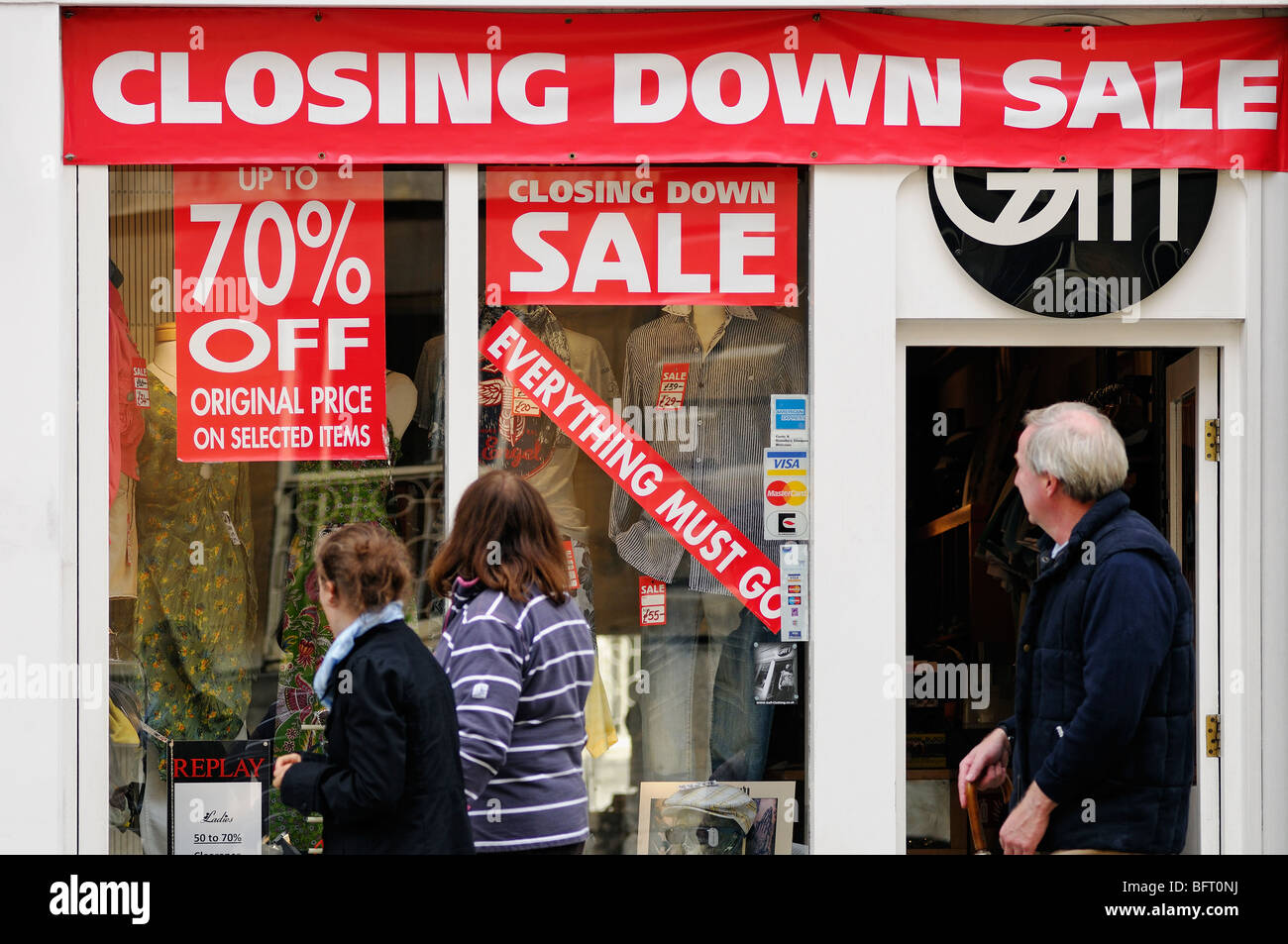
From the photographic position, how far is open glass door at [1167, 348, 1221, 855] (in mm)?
5309

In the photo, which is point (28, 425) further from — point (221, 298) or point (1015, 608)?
point (1015, 608)

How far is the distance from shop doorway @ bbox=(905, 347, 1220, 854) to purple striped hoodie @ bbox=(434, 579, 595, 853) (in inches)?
70.3

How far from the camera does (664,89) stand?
5.26 meters

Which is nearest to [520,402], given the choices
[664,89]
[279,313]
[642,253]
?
[642,253]

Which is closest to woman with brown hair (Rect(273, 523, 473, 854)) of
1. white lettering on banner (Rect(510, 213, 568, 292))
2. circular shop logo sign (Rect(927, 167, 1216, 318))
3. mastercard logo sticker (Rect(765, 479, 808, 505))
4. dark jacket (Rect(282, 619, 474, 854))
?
dark jacket (Rect(282, 619, 474, 854))

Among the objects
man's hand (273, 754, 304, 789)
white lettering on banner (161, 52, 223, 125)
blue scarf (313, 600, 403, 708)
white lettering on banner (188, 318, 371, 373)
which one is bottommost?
man's hand (273, 754, 304, 789)

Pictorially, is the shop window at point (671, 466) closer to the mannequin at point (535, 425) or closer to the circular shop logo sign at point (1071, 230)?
the mannequin at point (535, 425)

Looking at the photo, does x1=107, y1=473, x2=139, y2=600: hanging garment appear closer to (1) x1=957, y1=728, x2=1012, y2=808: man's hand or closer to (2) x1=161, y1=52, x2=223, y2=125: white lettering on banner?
(2) x1=161, y1=52, x2=223, y2=125: white lettering on banner

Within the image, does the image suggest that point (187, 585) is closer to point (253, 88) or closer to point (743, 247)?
point (253, 88)

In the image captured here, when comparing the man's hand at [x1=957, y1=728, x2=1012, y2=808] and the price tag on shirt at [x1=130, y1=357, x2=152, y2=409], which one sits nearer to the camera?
the man's hand at [x1=957, y1=728, x2=1012, y2=808]

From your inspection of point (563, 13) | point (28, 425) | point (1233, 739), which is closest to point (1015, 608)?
point (1233, 739)

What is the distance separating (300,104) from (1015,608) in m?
3.52

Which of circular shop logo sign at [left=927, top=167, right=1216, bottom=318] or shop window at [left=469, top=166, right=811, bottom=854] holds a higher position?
circular shop logo sign at [left=927, top=167, right=1216, bottom=318]

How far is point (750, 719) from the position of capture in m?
5.41
